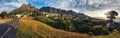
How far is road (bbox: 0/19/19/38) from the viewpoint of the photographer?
243 ft

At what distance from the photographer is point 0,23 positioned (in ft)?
259

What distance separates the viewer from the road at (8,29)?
74.1 meters

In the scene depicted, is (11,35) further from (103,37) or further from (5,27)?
(103,37)

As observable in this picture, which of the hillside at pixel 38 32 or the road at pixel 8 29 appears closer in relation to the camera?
the road at pixel 8 29

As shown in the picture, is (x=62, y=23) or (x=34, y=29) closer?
(x=34, y=29)

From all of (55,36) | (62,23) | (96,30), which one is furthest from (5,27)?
(96,30)

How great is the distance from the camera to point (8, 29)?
75688 millimetres

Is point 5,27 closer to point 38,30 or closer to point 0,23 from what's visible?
point 0,23

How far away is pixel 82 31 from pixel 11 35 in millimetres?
24596

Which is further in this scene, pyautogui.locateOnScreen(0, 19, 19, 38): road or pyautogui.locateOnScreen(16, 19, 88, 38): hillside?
pyautogui.locateOnScreen(16, 19, 88, 38): hillside

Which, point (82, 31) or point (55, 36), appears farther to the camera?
point (82, 31)

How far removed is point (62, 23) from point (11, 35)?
21.7 meters

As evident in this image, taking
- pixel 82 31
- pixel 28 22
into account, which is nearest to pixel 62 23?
pixel 82 31

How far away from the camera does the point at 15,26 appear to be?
76812 millimetres
